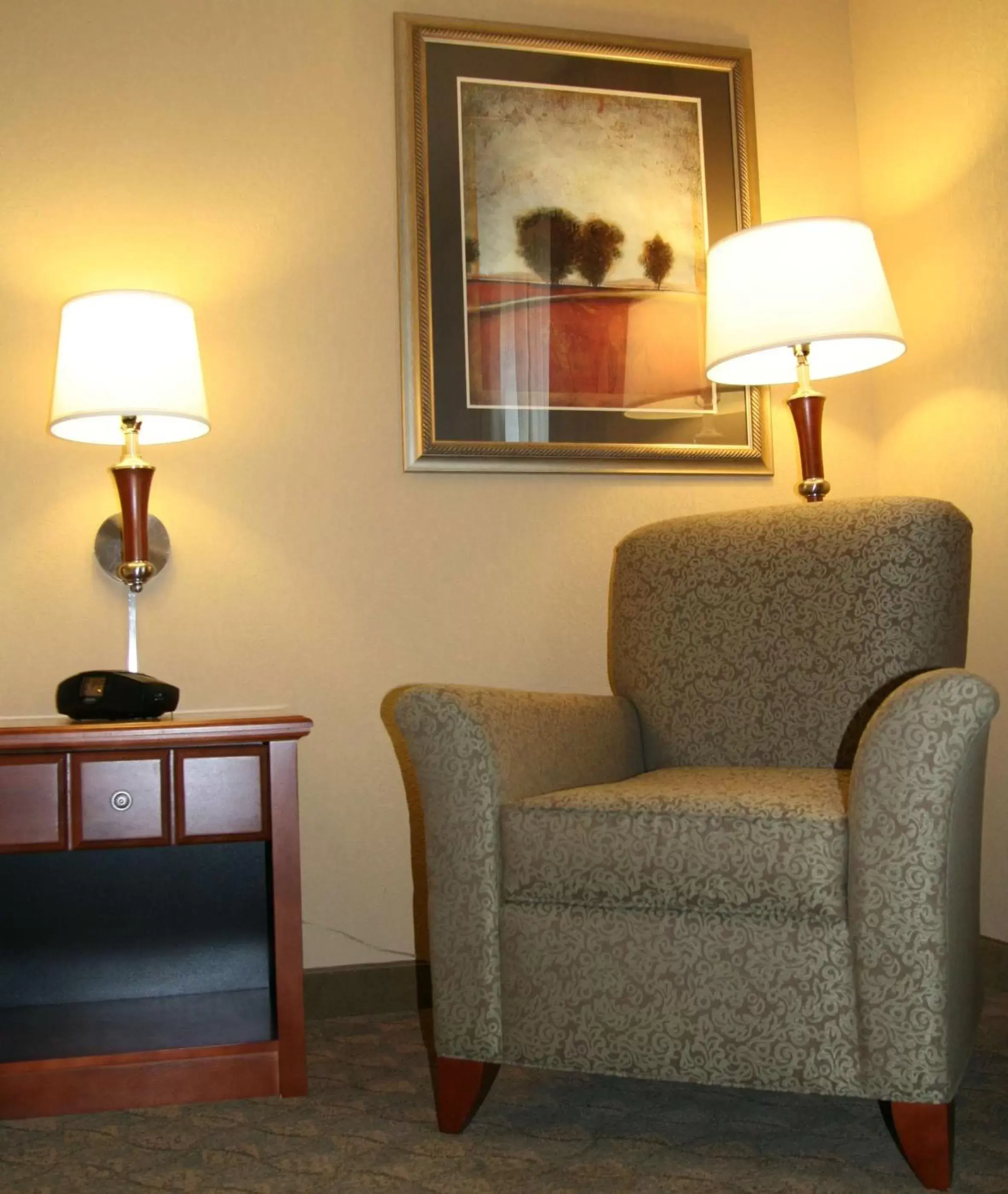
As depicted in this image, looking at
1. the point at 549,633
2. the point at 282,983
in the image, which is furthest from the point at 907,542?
the point at 282,983

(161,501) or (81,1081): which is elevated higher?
(161,501)

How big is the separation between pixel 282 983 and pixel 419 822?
59 centimetres

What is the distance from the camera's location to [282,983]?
5.84ft

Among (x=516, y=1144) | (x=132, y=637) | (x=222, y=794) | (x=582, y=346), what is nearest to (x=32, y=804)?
(x=222, y=794)

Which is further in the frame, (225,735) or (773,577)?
(773,577)

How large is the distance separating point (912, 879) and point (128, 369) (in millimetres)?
1453

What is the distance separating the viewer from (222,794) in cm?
181

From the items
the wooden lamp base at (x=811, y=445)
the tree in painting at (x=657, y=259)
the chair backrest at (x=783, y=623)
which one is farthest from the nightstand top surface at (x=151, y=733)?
the tree in painting at (x=657, y=259)

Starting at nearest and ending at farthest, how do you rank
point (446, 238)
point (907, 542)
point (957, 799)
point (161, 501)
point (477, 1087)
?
point (957, 799) < point (477, 1087) < point (907, 542) < point (161, 501) < point (446, 238)

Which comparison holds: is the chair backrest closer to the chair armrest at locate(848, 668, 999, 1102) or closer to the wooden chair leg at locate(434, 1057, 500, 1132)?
the chair armrest at locate(848, 668, 999, 1102)

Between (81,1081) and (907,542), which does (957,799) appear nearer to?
(907,542)

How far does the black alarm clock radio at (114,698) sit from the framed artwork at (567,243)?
766 mm

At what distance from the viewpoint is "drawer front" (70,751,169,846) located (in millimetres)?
1768

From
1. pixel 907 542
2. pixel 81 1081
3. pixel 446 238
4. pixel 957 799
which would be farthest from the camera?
pixel 446 238
